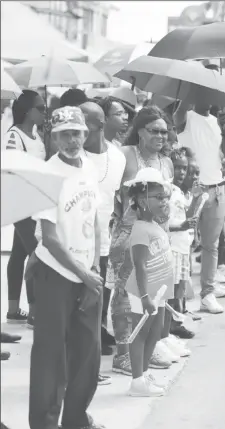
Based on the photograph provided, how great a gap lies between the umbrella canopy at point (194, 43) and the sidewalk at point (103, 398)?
271cm

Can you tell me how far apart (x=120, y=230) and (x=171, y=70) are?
1675 mm

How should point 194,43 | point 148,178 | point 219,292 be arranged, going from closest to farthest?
point 148,178
point 194,43
point 219,292

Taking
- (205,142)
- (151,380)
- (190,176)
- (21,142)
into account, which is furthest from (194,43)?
(151,380)

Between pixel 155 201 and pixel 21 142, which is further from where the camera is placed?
pixel 21 142

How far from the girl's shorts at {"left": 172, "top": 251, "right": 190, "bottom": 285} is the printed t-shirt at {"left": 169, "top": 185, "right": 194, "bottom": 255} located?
41mm

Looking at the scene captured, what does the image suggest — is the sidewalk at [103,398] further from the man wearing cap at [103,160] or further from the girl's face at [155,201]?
the girl's face at [155,201]

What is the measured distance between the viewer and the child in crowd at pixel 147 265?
18.6 ft

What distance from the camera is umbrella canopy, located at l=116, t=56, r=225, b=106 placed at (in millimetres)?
7543

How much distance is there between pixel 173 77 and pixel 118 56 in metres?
3.65

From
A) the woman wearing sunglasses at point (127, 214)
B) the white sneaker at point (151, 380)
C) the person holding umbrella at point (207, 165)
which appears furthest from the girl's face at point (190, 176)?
the white sneaker at point (151, 380)

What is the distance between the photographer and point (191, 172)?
7488mm

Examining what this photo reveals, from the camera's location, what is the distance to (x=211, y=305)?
28.6 feet

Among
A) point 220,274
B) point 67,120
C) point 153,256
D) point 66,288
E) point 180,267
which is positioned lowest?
point 220,274

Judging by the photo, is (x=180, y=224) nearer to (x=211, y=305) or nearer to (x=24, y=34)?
(x=211, y=305)
